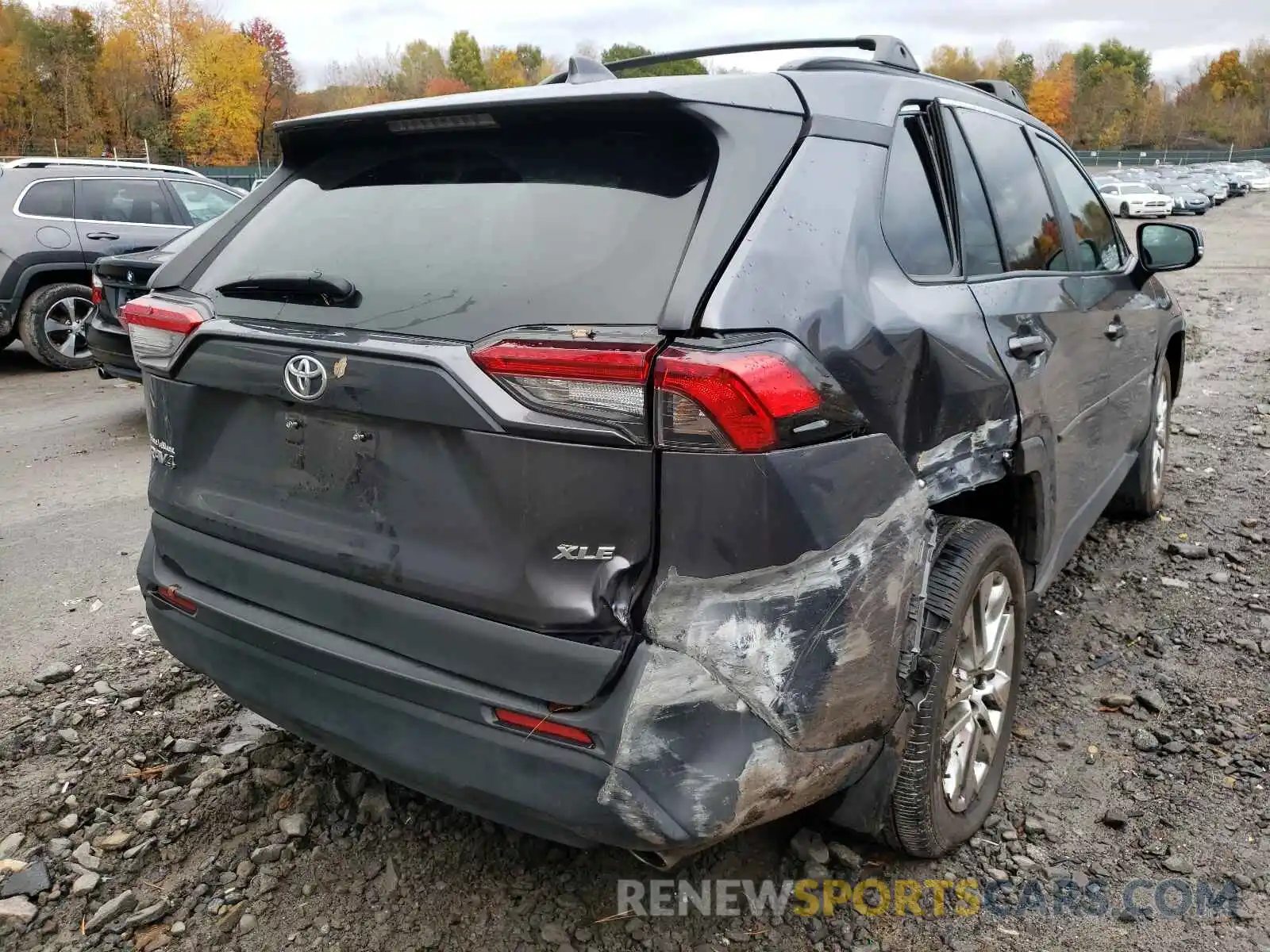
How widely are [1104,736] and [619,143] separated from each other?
2.36 metres

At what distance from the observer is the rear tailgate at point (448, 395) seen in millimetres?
1806

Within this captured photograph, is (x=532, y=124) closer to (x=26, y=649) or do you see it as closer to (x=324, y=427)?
(x=324, y=427)

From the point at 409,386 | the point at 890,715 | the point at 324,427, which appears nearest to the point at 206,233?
the point at 324,427

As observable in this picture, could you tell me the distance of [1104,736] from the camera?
3.10m

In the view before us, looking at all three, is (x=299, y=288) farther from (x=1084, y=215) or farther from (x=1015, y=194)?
(x=1084, y=215)

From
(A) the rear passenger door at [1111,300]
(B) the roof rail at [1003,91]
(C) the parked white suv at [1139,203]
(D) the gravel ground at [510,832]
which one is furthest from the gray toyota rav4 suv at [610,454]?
(C) the parked white suv at [1139,203]

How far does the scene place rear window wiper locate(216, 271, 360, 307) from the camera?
2.13 m

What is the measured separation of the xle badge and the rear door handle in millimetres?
1392

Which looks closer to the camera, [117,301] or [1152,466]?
[1152,466]

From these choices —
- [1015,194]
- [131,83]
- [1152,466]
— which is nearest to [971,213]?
[1015,194]

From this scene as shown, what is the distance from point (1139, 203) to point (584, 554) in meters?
47.4

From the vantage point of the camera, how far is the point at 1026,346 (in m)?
2.72

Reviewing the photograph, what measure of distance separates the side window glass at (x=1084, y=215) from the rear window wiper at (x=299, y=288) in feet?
8.24

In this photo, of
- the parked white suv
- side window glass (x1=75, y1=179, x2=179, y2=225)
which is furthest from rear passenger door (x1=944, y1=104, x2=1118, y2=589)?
the parked white suv
